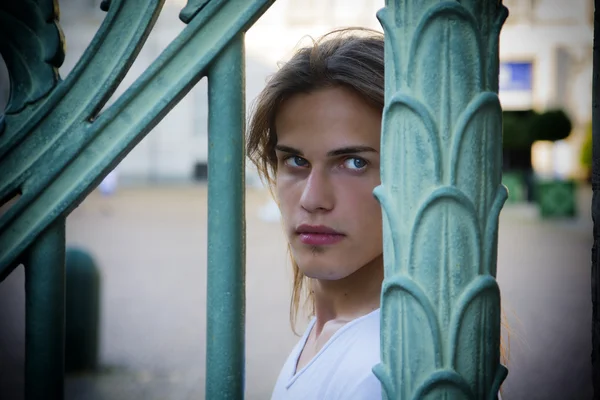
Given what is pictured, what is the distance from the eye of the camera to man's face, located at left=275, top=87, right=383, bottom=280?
3.48 feet

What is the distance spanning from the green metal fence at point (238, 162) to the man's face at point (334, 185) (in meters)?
0.33

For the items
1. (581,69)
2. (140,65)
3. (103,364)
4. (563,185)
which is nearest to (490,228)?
(103,364)

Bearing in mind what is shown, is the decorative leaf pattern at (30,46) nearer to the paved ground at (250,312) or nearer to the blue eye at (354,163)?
the blue eye at (354,163)

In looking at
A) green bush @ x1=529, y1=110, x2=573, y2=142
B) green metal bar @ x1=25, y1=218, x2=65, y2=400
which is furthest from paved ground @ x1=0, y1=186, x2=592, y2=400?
green bush @ x1=529, y1=110, x2=573, y2=142

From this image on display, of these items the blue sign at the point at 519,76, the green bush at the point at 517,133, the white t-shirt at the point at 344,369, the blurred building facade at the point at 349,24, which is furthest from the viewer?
the blue sign at the point at 519,76

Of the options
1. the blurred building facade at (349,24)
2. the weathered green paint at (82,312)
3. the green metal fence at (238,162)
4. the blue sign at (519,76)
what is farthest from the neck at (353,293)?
the blue sign at (519,76)

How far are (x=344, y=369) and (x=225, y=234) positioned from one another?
47 cm

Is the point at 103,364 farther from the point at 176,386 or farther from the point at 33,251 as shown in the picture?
the point at 33,251

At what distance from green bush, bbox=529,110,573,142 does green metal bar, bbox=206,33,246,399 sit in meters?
14.3

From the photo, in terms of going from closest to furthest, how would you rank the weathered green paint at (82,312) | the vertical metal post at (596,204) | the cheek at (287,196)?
the vertical metal post at (596,204)
the cheek at (287,196)
the weathered green paint at (82,312)

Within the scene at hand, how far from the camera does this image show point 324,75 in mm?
1176

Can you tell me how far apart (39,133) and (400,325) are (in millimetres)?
492

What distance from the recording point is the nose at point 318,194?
3.46ft

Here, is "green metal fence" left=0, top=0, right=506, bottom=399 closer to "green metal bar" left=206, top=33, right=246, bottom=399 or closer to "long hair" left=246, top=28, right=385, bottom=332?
"green metal bar" left=206, top=33, right=246, bottom=399
